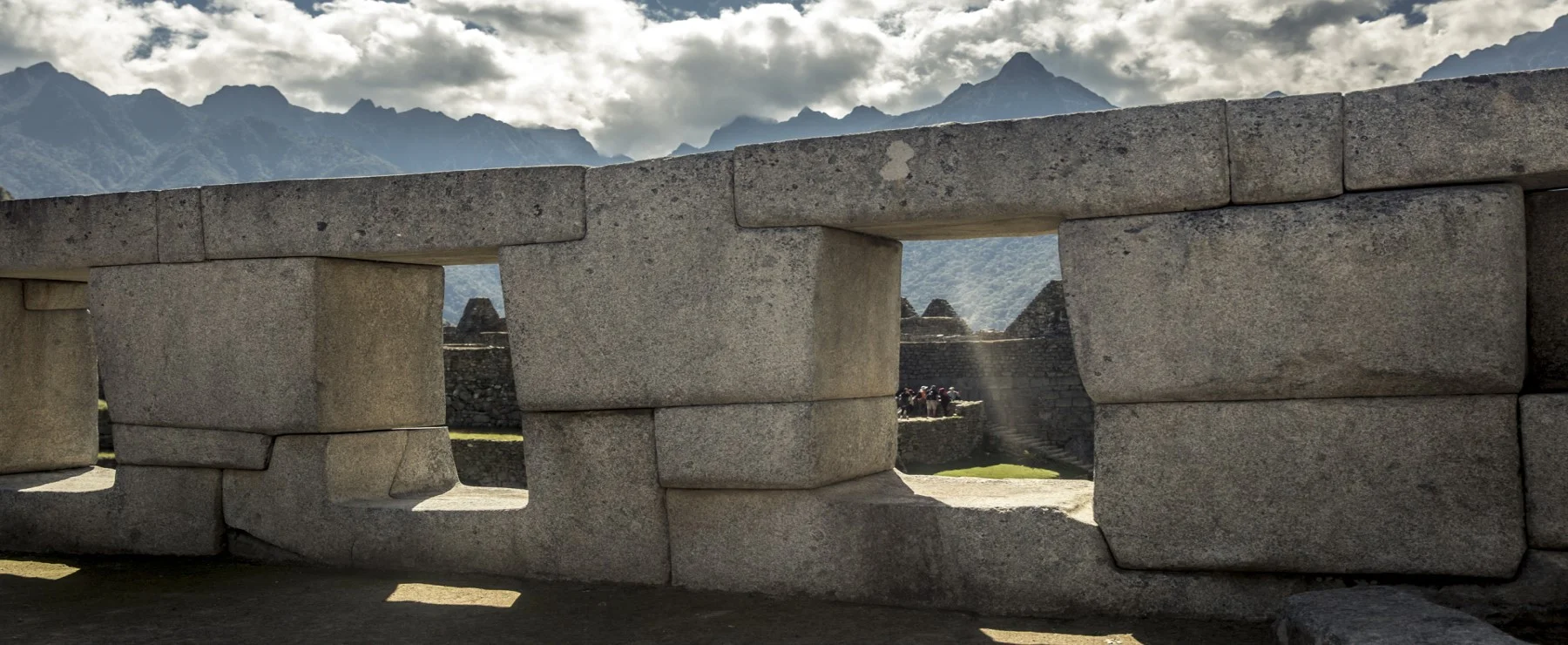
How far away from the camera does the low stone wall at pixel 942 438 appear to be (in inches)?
810

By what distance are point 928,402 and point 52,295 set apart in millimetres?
19418

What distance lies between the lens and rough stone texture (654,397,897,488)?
5066mm

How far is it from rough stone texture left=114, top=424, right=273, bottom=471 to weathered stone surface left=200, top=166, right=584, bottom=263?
3.15 ft

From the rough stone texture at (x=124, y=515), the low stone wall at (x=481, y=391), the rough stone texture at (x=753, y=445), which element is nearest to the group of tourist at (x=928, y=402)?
the low stone wall at (x=481, y=391)

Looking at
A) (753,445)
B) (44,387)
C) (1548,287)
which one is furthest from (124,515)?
(1548,287)

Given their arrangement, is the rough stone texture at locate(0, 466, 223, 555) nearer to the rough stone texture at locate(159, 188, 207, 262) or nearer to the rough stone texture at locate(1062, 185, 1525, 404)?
the rough stone texture at locate(159, 188, 207, 262)

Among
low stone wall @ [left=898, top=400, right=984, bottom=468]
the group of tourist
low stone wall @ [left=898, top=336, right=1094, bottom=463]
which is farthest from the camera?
low stone wall @ [left=898, top=336, right=1094, bottom=463]

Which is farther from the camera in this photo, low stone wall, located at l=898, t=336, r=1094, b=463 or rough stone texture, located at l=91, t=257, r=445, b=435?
low stone wall, located at l=898, t=336, r=1094, b=463

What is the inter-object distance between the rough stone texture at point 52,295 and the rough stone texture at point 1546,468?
8.02m

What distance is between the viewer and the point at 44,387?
7.66 metres

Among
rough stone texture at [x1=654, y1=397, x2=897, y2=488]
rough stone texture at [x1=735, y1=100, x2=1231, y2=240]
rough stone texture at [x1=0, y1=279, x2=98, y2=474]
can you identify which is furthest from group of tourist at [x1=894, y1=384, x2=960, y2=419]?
rough stone texture at [x1=735, y1=100, x2=1231, y2=240]

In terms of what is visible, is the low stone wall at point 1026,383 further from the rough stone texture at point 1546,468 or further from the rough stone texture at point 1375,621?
the rough stone texture at point 1375,621

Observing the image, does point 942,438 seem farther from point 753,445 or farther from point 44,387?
point 753,445

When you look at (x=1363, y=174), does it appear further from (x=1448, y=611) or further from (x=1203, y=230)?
(x=1448, y=611)
